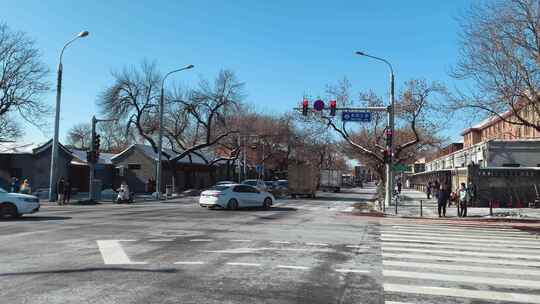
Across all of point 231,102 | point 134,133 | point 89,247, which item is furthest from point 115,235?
point 134,133

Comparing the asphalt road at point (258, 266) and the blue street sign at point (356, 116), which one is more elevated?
the blue street sign at point (356, 116)

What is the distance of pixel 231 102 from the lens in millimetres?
50688

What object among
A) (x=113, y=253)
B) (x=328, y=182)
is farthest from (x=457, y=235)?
(x=328, y=182)

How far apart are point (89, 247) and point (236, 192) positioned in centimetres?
1554

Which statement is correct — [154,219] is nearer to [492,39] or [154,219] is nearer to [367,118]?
[367,118]

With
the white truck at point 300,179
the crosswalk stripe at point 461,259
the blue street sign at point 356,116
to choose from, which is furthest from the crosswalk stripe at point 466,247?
the white truck at point 300,179

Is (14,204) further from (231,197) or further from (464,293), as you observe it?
(464,293)

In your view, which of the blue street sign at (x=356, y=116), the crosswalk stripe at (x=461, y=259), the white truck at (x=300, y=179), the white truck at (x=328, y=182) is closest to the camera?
the crosswalk stripe at (x=461, y=259)

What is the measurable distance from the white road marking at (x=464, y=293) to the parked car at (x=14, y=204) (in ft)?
53.1

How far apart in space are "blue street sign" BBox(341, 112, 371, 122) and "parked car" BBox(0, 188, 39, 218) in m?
17.1

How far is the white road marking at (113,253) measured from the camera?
9.74 metres

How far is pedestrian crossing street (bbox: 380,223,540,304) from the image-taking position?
24.5 ft

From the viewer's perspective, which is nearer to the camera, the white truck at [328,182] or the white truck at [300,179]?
the white truck at [300,179]

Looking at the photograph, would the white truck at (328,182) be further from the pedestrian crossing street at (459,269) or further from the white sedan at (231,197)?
the pedestrian crossing street at (459,269)
